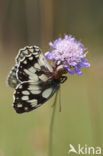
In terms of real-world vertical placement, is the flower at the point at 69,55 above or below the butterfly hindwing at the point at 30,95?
above

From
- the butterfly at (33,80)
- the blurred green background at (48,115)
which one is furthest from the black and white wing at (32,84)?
the blurred green background at (48,115)

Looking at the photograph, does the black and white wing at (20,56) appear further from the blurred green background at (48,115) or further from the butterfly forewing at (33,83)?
the blurred green background at (48,115)

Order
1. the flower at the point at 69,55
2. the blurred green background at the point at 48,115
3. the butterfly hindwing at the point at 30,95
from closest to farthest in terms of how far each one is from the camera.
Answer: the butterfly hindwing at the point at 30,95, the flower at the point at 69,55, the blurred green background at the point at 48,115

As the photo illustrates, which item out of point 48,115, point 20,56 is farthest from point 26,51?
point 48,115

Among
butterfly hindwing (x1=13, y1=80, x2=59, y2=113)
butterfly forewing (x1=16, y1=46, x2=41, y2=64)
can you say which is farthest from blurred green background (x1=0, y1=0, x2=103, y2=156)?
butterfly forewing (x1=16, y1=46, x2=41, y2=64)

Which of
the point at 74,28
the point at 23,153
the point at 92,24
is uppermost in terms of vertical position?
the point at 74,28

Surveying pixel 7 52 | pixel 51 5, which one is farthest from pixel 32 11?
pixel 7 52

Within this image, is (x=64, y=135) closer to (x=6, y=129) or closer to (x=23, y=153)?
(x=6, y=129)

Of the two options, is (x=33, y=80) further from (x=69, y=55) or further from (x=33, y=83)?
(x=69, y=55)

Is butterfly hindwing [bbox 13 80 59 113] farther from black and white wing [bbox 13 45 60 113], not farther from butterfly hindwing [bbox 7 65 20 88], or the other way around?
butterfly hindwing [bbox 7 65 20 88]
